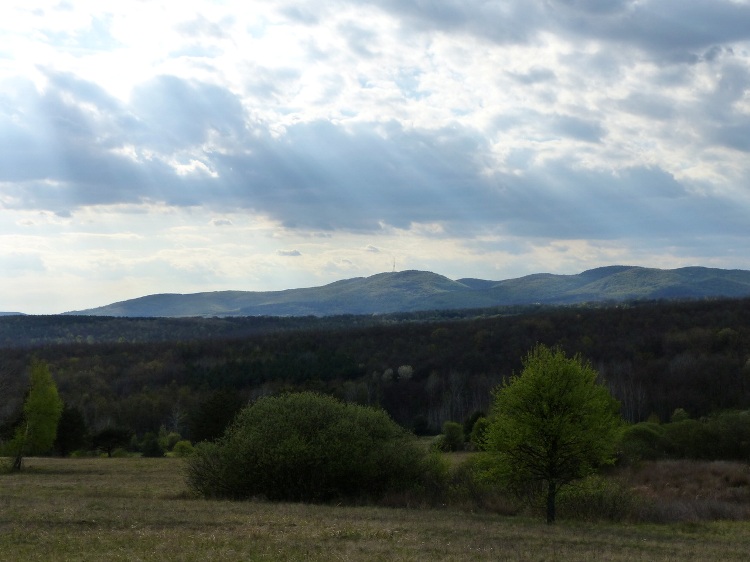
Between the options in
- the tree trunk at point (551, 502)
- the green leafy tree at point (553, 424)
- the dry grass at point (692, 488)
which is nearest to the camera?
the green leafy tree at point (553, 424)

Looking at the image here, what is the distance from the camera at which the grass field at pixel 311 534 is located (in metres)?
17.2

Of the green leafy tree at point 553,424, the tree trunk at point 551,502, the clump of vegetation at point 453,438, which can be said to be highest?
the green leafy tree at point 553,424

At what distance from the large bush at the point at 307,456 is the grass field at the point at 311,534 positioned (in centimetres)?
504

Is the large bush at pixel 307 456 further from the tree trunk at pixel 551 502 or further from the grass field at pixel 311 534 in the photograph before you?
the tree trunk at pixel 551 502

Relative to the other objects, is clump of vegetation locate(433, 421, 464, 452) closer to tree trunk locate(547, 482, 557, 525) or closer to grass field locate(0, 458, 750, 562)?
grass field locate(0, 458, 750, 562)

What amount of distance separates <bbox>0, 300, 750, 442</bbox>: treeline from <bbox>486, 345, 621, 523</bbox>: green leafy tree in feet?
216

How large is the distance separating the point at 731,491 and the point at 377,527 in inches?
946

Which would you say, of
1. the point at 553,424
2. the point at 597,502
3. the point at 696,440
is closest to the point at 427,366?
the point at 696,440

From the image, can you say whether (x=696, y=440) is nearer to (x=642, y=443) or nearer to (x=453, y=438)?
(x=642, y=443)

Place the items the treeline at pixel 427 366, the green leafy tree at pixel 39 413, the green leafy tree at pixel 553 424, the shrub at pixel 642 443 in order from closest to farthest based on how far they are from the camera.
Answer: the green leafy tree at pixel 553 424, the shrub at pixel 642 443, the green leafy tree at pixel 39 413, the treeline at pixel 427 366

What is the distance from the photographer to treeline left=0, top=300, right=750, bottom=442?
102m

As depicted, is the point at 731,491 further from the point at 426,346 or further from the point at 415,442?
the point at 426,346

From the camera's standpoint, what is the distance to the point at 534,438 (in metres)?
26.0

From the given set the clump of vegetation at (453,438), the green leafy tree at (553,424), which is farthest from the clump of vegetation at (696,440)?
the green leafy tree at (553,424)
